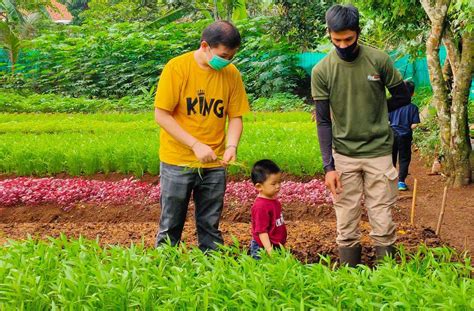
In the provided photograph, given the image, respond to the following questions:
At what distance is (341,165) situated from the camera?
4531mm

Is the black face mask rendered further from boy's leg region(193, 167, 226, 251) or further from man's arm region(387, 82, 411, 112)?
boy's leg region(193, 167, 226, 251)

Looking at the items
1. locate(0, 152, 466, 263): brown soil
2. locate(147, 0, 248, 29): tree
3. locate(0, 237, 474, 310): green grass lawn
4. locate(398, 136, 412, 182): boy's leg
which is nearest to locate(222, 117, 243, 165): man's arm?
locate(0, 237, 474, 310): green grass lawn

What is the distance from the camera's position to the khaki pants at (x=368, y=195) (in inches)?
175

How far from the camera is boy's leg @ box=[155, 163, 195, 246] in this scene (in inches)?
179

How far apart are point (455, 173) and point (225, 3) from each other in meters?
15.1

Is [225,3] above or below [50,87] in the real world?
above

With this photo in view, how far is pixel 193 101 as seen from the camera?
4492 millimetres

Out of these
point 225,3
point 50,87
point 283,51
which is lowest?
point 50,87

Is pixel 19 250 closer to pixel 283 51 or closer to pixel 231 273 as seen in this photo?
pixel 231 273

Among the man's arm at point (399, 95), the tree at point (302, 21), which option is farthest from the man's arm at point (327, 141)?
the tree at point (302, 21)

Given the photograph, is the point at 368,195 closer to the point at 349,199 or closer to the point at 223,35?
the point at 349,199

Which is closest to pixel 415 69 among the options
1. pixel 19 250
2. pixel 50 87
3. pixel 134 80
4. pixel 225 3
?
pixel 225 3

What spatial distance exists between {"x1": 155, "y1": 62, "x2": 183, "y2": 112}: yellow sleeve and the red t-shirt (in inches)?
36.0

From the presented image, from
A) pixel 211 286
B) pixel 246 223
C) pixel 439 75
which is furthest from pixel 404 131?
pixel 211 286
